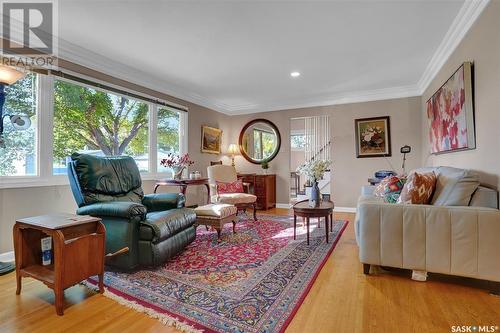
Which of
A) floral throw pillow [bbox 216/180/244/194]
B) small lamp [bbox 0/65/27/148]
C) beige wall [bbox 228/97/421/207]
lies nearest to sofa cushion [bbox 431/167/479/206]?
beige wall [bbox 228/97/421/207]

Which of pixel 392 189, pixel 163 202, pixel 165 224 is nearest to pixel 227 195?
pixel 163 202

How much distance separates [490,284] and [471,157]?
3.91 feet

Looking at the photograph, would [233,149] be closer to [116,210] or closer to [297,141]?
[297,141]

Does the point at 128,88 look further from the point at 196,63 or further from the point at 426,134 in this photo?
the point at 426,134

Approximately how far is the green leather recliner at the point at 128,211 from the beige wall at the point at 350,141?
11.0 ft

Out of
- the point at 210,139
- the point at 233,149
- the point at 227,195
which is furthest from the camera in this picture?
the point at 233,149

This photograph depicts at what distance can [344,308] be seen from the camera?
1659 millimetres

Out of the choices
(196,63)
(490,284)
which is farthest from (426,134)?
(196,63)

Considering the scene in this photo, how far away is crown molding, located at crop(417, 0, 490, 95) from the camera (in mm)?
2260

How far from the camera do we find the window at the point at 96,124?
308 centimetres

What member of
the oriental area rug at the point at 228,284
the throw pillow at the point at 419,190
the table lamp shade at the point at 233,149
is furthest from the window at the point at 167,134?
the throw pillow at the point at 419,190

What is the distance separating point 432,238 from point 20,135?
4.13 meters

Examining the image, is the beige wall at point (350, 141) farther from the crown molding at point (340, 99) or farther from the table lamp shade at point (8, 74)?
the table lamp shade at point (8, 74)

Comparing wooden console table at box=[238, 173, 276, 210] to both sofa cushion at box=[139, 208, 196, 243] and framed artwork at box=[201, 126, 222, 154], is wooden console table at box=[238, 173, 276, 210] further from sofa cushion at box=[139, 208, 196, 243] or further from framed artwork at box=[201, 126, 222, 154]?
sofa cushion at box=[139, 208, 196, 243]
